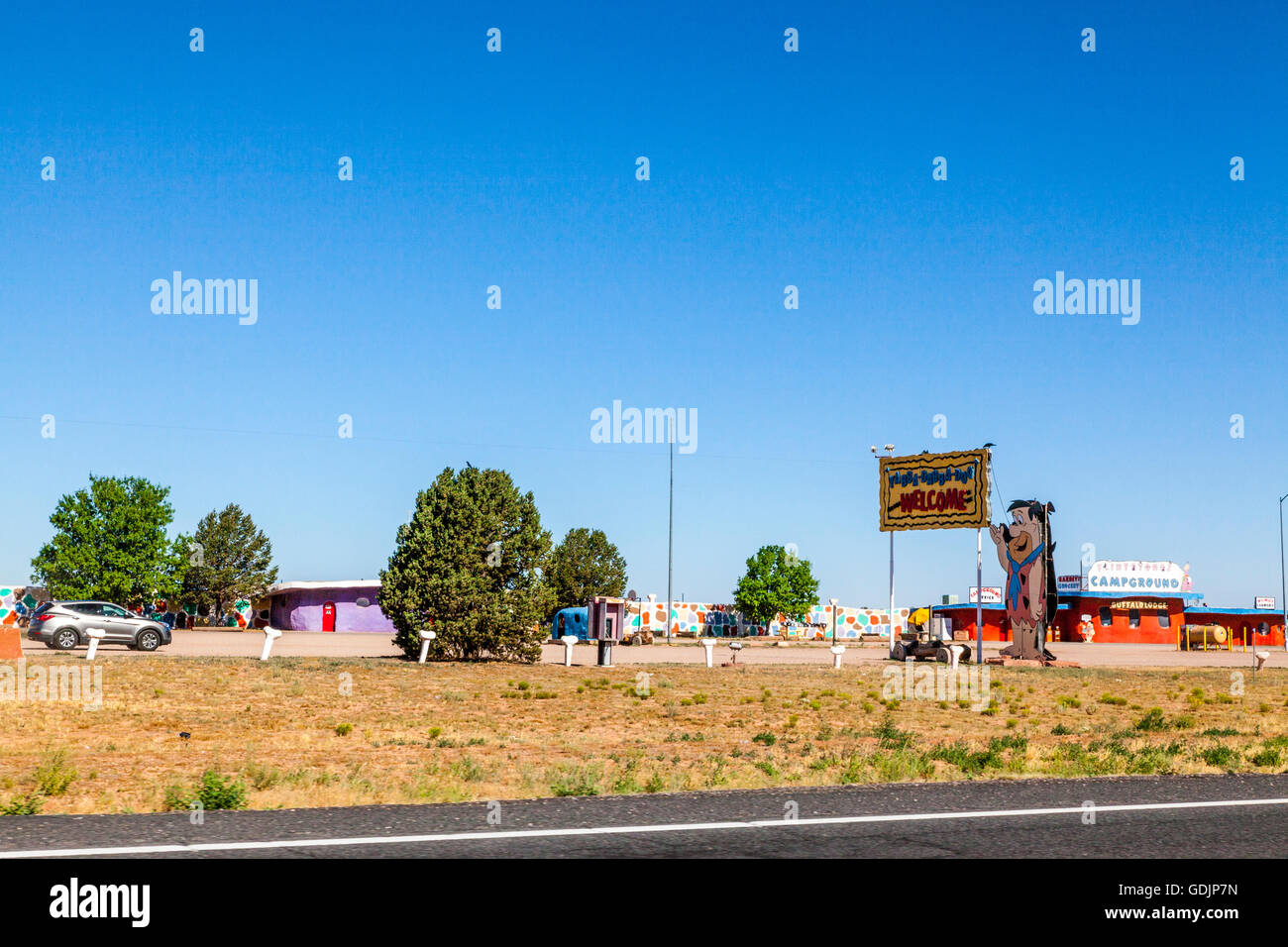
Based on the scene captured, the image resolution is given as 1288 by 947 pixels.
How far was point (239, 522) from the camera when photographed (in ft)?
303

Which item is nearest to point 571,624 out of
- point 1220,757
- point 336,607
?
point 336,607

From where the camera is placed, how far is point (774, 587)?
4360 inches

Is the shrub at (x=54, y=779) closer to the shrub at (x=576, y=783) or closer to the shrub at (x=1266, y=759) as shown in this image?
the shrub at (x=576, y=783)

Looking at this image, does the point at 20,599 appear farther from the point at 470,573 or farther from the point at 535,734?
the point at 535,734

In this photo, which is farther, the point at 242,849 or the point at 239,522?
the point at 239,522

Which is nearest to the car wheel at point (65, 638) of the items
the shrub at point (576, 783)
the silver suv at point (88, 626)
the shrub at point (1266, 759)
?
the silver suv at point (88, 626)

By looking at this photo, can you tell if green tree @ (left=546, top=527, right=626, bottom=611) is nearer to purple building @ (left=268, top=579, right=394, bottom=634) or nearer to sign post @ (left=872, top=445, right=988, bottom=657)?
purple building @ (left=268, top=579, right=394, bottom=634)

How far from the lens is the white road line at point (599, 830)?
7445mm

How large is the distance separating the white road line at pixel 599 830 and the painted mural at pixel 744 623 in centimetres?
8872

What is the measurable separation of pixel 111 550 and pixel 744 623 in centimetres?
5611

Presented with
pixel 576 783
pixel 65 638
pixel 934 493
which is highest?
pixel 934 493
